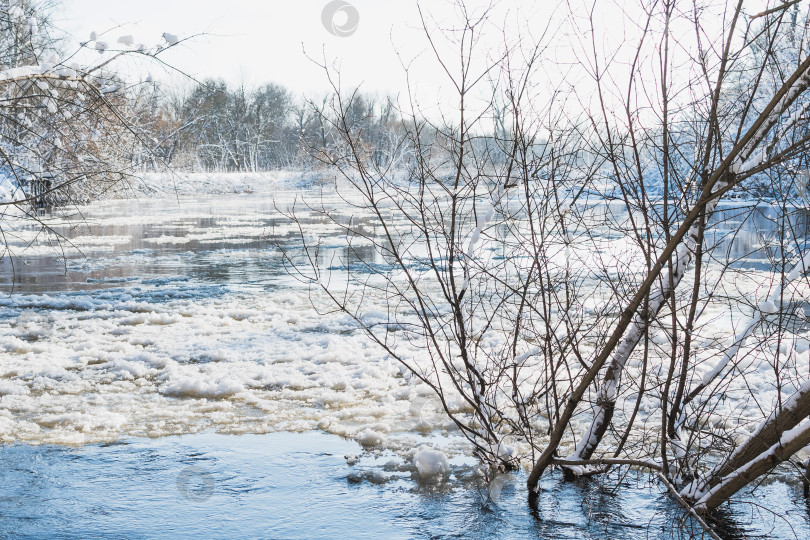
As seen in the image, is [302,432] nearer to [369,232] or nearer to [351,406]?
[351,406]

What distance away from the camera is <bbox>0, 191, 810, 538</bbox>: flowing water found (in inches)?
175

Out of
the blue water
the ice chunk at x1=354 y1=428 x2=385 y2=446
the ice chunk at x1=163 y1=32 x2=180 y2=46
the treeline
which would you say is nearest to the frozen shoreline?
the treeline

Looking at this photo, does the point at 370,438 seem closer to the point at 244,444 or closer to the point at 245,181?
the point at 244,444

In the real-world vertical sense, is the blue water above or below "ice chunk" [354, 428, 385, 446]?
below

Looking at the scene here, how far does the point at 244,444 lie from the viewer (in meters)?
5.65

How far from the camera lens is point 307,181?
59.6 metres

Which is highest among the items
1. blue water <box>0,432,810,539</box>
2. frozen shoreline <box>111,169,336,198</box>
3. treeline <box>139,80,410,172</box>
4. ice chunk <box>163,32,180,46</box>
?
treeline <box>139,80,410,172</box>

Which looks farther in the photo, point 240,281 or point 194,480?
point 240,281

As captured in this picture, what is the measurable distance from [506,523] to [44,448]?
350 cm

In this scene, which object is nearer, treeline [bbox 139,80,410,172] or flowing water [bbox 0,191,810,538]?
flowing water [bbox 0,191,810,538]

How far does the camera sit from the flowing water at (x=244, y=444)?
4.45 meters

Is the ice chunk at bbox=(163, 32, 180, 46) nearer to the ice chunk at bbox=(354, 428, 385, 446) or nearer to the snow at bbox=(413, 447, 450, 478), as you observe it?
the ice chunk at bbox=(354, 428, 385, 446)

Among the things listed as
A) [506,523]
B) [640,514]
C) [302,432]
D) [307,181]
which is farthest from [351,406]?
[307,181]

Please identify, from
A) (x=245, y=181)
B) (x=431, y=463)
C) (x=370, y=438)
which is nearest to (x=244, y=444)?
(x=370, y=438)
